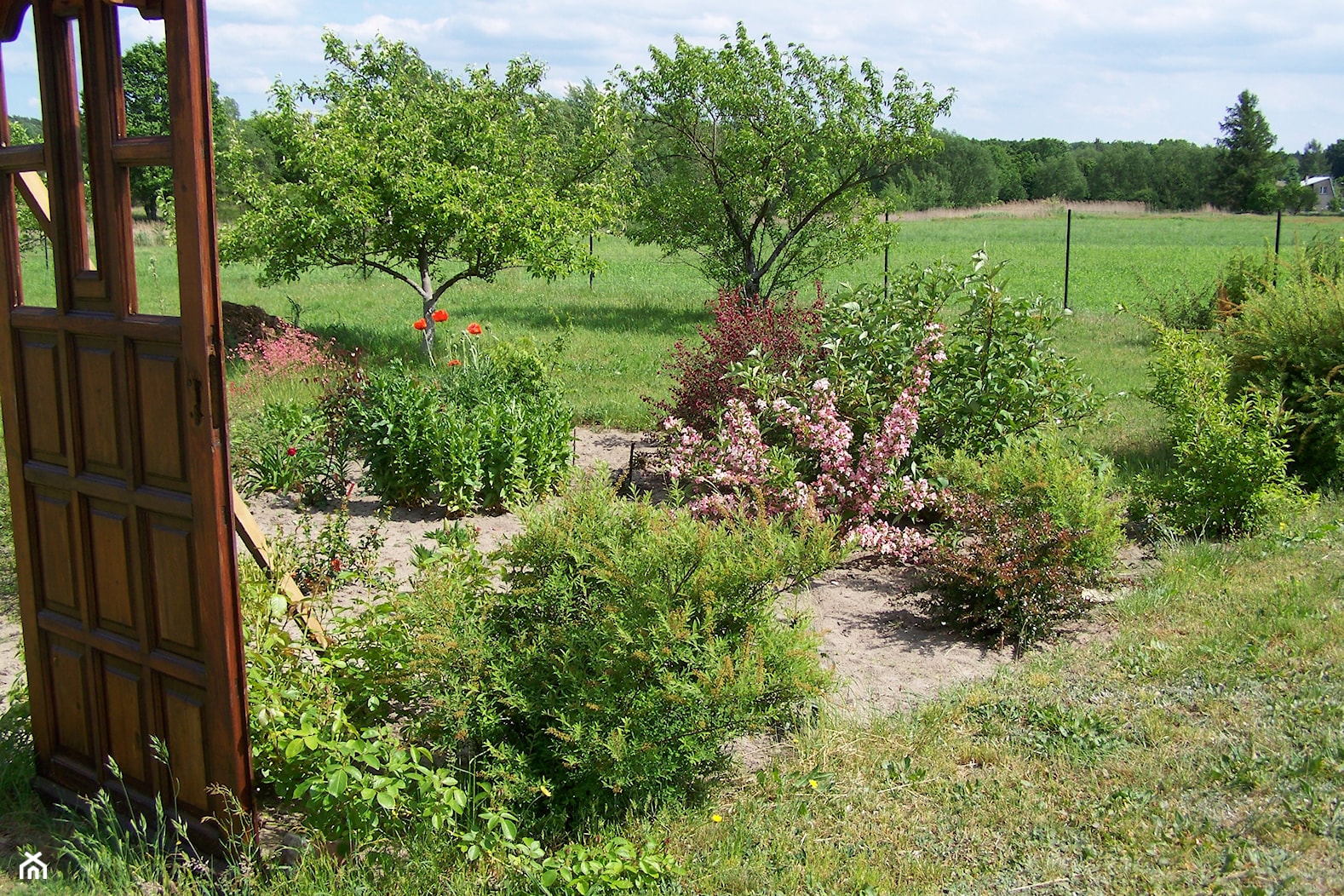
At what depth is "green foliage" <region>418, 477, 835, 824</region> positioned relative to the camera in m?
3.33

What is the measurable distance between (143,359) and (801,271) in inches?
556

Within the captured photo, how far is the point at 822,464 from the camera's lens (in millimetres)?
6305

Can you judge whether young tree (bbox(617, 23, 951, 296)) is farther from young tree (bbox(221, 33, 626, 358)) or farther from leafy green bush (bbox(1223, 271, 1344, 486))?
leafy green bush (bbox(1223, 271, 1344, 486))

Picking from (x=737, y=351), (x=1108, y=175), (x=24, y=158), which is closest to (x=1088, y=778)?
(x=737, y=351)

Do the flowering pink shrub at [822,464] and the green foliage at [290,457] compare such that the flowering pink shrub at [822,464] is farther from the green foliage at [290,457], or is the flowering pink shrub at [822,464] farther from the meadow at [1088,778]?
the green foliage at [290,457]

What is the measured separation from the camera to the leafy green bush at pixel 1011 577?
16.4ft

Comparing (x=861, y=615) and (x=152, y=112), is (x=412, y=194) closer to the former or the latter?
(x=861, y=615)

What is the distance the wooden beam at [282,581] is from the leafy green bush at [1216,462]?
512cm

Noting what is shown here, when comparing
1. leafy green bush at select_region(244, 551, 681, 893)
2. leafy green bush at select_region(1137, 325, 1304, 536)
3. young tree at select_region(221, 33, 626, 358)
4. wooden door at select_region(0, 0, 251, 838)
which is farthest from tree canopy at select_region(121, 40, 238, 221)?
leafy green bush at select_region(1137, 325, 1304, 536)

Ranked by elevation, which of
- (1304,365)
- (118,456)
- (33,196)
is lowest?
(1304,365)

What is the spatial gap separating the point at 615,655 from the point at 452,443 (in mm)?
3704

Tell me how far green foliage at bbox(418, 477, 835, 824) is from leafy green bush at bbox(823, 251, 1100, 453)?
3138 millimetres

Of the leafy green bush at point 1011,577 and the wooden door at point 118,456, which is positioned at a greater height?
the wooden door at point 118,456

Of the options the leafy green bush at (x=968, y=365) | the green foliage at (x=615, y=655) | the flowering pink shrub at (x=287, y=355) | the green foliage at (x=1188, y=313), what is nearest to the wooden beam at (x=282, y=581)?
the green foliage at (x=615, y=655)
